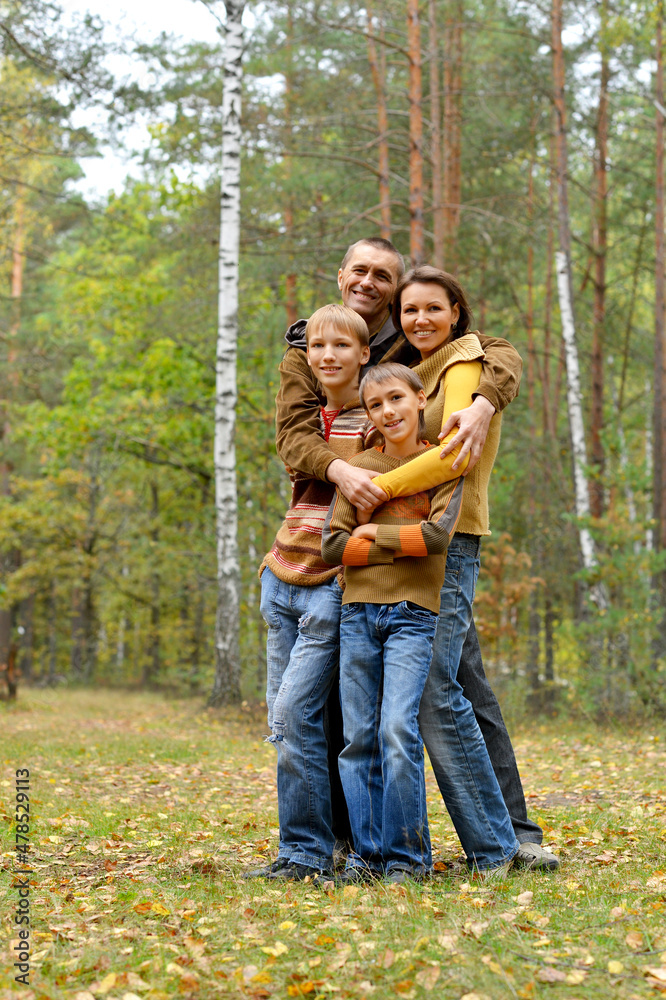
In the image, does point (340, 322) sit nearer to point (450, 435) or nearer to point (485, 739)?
point (450, 435)

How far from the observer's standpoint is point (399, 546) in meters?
3.29

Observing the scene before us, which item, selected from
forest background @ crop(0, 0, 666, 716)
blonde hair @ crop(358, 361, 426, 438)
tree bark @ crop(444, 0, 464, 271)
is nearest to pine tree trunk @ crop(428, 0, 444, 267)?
forest background @ crop(0, 0, 666, 716)

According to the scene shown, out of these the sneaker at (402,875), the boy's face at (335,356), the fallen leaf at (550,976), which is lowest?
the sneaker at (402,875)

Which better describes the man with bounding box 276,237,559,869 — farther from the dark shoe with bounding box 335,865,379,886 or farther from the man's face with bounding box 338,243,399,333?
the dark shoe with bounding box 335,865,379,886

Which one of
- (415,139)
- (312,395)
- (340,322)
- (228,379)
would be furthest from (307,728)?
(415,139)

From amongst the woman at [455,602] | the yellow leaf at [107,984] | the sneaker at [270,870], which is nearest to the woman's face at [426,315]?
the woman at [455,602]

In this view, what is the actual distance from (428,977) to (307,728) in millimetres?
1215

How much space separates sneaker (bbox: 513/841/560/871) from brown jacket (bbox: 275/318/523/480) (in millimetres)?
1703

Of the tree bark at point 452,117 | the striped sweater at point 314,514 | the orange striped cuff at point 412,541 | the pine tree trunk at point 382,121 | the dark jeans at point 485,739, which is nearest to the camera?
the orange striped cuff at point 412,541

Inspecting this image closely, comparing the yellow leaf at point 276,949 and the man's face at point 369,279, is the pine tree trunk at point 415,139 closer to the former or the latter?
the man's face at point 369,279

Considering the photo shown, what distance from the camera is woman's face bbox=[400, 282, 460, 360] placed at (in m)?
3.55

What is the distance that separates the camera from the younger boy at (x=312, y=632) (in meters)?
3.53

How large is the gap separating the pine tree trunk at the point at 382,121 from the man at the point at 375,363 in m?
8.25

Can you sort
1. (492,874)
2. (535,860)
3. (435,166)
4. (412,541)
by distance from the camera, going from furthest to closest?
(435,166)
(535,860)
(492,874)
(412,541)
